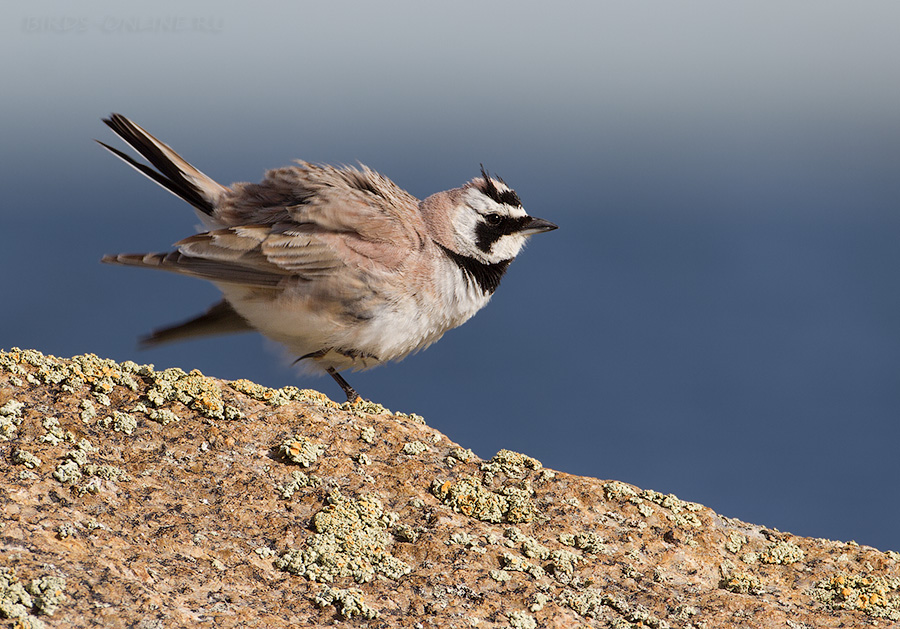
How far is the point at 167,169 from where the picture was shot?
6258 mm

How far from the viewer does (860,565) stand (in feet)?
11.6

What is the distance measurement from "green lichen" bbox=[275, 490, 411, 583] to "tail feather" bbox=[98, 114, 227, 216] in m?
3.77

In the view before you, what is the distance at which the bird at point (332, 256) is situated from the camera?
5.60 meters

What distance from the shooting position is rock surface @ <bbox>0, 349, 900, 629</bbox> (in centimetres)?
256

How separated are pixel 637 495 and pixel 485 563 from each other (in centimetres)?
106

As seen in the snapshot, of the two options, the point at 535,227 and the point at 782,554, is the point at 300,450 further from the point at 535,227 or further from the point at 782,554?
the point at 535,227

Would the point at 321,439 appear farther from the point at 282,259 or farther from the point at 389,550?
the point at 282,259

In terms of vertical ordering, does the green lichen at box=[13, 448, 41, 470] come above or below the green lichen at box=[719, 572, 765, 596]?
below

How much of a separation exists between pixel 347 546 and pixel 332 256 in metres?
3.05

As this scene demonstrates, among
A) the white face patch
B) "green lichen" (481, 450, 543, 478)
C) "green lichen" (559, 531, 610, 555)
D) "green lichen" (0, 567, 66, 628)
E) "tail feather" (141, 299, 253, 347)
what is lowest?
"green lichen" (0, 567, 66, 628)

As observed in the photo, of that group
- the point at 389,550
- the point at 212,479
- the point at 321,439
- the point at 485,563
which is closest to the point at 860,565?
the point at 485,563

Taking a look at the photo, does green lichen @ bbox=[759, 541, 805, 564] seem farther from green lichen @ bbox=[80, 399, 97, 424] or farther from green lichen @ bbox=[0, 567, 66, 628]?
green lichen @ bbox=[80, 399, 97, 424]

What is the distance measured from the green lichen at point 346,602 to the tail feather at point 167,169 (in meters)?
4.30

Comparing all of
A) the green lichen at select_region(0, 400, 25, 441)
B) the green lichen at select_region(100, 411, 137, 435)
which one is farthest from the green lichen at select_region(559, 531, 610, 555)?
the green lichen at select_region(0, 400, 25, 441)
